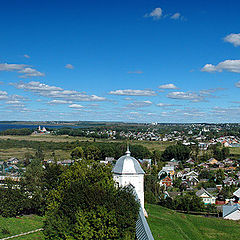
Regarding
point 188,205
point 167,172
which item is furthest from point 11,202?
point 167,172

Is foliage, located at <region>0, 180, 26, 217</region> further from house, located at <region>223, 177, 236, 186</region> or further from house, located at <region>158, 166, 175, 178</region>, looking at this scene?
house, located at <region>223, 177, 236, 186</region>

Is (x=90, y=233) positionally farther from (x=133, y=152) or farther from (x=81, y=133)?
(x=81, y=133)

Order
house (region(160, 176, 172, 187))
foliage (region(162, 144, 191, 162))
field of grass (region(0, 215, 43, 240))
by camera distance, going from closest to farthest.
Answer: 1. field of grass (region(0, 215, 43, 240))
2. house (region(160, 176, 172, 187))
3. foliage (region(162, 144, 191, 162))

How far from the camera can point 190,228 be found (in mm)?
22016

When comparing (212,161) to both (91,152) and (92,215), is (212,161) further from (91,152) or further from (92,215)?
(92,215)

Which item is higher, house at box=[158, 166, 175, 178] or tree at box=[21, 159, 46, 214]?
tree at box=[21, 159, 46, 214]

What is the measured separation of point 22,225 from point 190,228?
40.6 ft

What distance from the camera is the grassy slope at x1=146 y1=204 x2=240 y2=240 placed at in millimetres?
18672

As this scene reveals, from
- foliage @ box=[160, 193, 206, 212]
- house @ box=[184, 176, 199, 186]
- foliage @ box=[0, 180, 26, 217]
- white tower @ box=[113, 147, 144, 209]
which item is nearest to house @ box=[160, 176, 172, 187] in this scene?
house @ box=[184, 176, 199, 186]

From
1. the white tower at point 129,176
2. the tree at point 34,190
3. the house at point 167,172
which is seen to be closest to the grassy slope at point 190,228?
the white tower at point 129,176

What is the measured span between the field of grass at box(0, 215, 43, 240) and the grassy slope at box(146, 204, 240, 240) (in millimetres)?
7679

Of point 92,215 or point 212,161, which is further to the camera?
point 212,161

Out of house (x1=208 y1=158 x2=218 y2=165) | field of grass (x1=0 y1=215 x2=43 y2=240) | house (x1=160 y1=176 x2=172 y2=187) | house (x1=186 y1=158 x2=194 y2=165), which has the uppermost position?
field of grass (x1=0 y1=215 x2=43 y2=240)

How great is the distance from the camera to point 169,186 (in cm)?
5766
